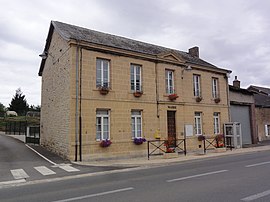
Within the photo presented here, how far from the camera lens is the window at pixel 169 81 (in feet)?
54.9

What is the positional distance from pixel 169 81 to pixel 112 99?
483cm

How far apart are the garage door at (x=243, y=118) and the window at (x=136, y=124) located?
32.6 feet

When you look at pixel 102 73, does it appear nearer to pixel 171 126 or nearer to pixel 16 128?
pixel 171 126

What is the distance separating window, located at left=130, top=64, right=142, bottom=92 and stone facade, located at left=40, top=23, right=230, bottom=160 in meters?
0.23

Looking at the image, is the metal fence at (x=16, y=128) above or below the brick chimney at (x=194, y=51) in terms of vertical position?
below

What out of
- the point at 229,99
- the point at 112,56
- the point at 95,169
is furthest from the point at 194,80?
the point at 95,169

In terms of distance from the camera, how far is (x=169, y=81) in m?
16.9

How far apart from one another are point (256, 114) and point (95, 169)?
761 inches

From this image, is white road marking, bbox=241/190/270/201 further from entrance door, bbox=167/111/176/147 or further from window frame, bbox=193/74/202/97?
window frame, bbox=193/74/202/97

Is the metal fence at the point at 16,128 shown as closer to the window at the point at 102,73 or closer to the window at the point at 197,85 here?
the window at the point at 102,73

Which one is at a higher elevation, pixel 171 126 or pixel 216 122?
pixel 216 122

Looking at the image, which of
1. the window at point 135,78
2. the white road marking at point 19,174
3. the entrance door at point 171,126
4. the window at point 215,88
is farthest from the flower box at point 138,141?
the window at point 215,88

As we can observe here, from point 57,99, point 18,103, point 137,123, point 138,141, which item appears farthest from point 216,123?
point 18,103

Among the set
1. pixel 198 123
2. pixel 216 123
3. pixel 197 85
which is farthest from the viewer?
pixel 216 123
